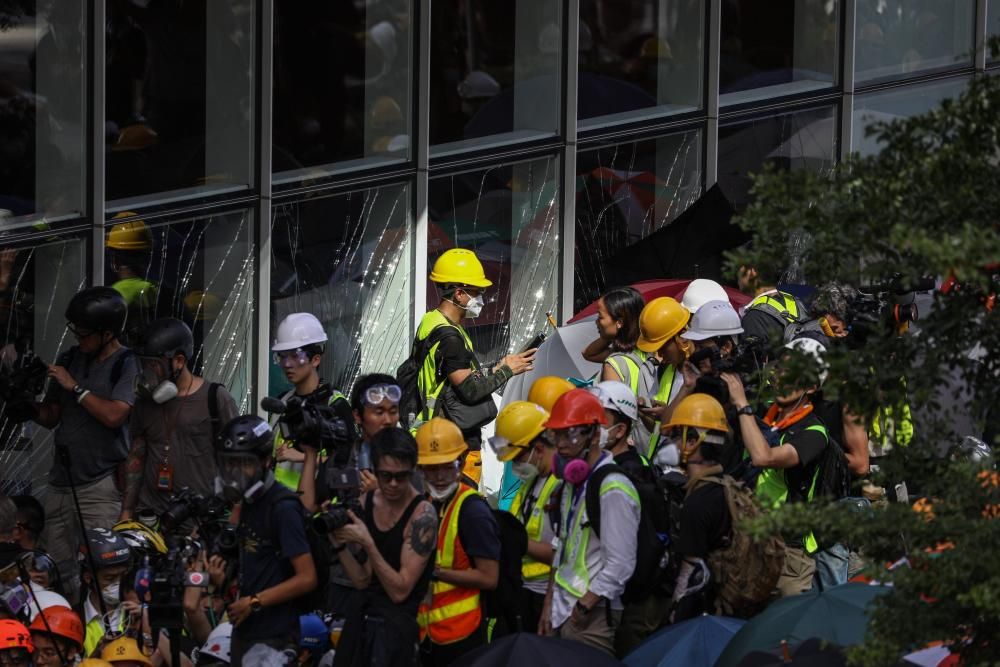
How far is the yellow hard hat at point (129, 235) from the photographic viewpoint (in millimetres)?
12352

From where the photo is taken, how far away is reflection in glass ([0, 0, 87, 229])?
39.2ft

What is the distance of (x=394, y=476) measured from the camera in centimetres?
776

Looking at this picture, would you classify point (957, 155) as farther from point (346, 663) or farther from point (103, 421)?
point (103, 421)

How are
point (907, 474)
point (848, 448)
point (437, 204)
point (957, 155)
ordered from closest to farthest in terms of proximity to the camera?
point (957, 155), point (907, 474), point (848, 448), point (437, 204)

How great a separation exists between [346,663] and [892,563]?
9.37 feet

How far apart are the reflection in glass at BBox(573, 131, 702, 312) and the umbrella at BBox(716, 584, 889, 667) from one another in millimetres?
7561

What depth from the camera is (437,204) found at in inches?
556

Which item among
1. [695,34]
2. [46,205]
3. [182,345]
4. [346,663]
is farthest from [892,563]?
[695,34]

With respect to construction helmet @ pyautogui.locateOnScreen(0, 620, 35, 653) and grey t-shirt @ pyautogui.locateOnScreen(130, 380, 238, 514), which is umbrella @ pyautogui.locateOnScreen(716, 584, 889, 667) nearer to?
construction helmet @ pyautogui.locateOnScreen(0, 620, 35, 653)

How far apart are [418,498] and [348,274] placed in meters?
5.96

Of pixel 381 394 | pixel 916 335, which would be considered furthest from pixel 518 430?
pixel 916 335

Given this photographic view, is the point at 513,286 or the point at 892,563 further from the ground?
the point at 892,563

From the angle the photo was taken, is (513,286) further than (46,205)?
Yes

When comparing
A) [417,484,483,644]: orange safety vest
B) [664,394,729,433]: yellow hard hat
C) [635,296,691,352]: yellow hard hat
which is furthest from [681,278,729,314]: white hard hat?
[417,484,483,644]: orange safety vest
